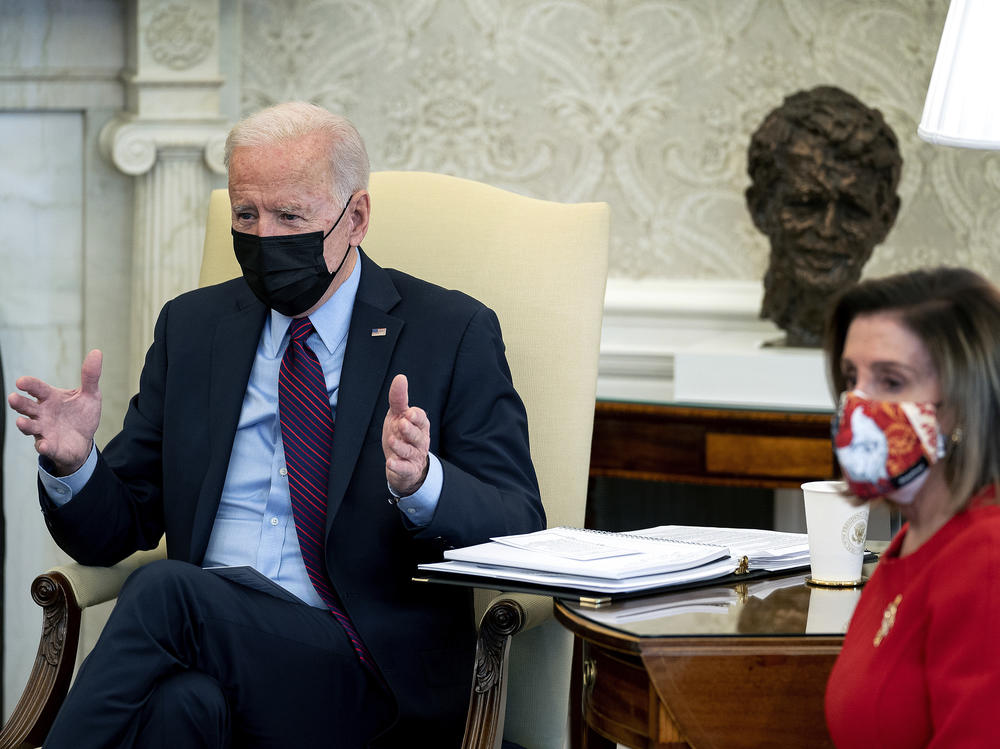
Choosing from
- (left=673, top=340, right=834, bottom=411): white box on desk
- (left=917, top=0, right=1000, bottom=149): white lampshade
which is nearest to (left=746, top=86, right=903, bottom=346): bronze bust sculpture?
(left=673, top=340, right=834, bottom=411): white box on desk

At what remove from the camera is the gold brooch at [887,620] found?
3.34 feet

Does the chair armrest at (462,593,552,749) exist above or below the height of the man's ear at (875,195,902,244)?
below

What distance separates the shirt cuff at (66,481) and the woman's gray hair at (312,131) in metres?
0.50

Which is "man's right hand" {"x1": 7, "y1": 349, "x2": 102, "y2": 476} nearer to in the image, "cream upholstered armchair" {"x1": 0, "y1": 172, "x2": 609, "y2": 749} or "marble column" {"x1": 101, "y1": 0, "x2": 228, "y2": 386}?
"cream upholstered armchair" {"x1": 0, "y1": 172, "x2": 609, "y2": 749}

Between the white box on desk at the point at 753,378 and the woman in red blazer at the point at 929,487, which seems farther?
the white box on desk at the point at 753,378

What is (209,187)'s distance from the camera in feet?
9.78

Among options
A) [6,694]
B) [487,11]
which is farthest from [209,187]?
[6,694]

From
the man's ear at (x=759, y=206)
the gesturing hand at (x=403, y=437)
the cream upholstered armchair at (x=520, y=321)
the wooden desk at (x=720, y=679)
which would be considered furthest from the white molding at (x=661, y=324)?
the wooden desk at (x=720, y=679)

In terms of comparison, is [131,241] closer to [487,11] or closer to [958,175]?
[487,11]

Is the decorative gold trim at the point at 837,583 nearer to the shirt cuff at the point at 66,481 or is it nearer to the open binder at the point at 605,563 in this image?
the open binder at the point at 605,563

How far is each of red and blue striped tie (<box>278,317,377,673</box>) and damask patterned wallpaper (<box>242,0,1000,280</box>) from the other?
152 cm

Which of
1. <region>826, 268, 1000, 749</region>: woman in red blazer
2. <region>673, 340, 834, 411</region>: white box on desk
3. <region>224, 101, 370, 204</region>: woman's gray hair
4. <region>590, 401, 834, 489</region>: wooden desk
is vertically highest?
<region>224, 101, 370, 204</region>: woman's gray hair

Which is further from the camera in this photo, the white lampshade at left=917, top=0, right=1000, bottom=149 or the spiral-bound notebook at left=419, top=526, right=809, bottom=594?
the white lampshade at left=917, top=0, right=1000, bottom=149

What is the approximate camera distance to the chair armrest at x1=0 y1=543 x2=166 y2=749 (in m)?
1.69
